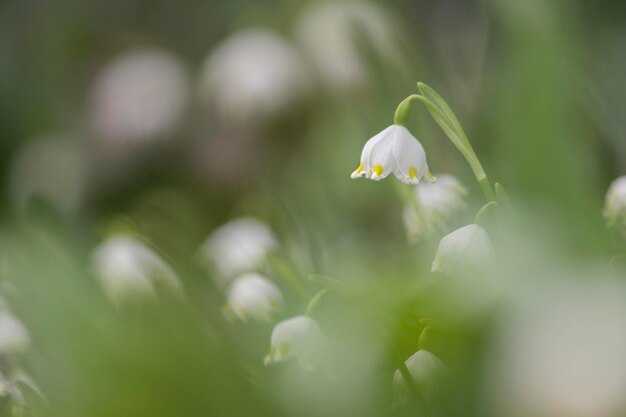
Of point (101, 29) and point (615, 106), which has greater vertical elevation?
point (101, 29)

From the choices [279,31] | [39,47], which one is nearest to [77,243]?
[279,31]

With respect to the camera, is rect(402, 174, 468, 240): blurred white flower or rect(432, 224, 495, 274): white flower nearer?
rect(432, 224, 495, 274): white flower

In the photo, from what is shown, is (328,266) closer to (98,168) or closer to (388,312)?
(388,312)

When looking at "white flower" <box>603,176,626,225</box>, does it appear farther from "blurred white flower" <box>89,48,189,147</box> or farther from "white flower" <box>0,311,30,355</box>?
"blurred white flower" <box>89,48,189,147</box>

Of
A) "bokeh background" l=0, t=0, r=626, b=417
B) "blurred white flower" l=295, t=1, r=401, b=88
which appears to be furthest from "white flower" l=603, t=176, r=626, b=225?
"blurred white flower" l=295, t=1, r=401, b=88

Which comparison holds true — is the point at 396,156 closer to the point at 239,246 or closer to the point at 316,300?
the point at 316,300

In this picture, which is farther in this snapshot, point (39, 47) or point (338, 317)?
point (39, 47)
